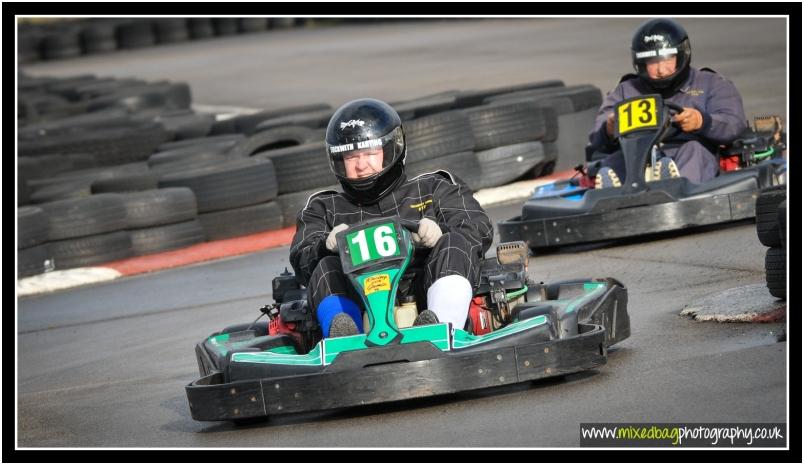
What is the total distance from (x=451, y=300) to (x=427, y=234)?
32cm

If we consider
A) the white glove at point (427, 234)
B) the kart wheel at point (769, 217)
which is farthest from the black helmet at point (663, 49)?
the white glove at point (427, 234)

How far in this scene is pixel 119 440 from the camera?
5.39 meters

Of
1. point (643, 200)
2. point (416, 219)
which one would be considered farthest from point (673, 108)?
point (416, 219)

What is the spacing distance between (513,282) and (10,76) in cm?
462

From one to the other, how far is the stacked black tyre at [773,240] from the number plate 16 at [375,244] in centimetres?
150

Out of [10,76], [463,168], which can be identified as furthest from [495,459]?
[463,168]

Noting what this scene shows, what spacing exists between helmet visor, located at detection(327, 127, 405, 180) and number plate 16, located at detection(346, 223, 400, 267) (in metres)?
0.55

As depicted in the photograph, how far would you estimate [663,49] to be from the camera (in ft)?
29.0

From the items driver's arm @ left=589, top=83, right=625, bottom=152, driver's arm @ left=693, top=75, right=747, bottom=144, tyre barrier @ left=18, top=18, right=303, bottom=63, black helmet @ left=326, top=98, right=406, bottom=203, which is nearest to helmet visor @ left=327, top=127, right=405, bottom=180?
black helmet @ left=326, top=98, right=406, bottom=203

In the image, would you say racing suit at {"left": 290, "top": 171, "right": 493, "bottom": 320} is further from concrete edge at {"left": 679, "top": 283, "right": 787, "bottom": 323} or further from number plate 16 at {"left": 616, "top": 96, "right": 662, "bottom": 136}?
number plate 16 at {"left": 616, "top": 96, "right": 662, "bottom": 136}

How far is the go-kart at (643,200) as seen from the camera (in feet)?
27.0

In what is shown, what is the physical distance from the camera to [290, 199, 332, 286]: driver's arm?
5848mm

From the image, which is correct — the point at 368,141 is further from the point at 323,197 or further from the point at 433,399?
the point at 433,399

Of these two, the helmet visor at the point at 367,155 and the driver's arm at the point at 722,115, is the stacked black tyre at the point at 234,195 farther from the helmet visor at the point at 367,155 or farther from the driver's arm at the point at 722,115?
the helmet visor at the point at 367,155
